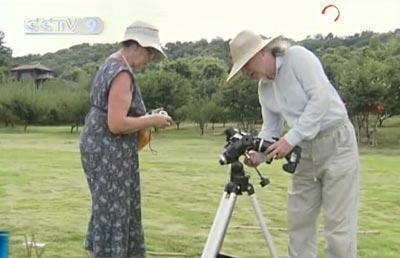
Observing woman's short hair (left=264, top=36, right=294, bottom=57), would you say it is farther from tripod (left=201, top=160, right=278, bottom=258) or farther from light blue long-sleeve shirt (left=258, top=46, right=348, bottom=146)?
tripod (left=201, top=160, right=278, bottom=258)

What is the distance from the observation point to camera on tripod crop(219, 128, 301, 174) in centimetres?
211

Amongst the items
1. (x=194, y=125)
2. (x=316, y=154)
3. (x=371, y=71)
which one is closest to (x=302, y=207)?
(x=316, y=154)

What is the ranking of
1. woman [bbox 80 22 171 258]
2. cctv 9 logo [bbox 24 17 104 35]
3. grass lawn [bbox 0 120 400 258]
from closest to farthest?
woman [bbox 80 22 171 258] → grass lawn [bbox 0 120 400 258] → cctv 9 logo [bbox 24 17 104 35]

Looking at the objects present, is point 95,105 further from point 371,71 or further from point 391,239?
point 371,71

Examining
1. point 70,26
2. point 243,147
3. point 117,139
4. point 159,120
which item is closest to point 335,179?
point 243,147

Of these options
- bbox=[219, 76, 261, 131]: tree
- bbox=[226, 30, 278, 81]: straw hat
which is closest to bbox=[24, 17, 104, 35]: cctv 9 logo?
bbox=[226, 30, 278, 81]: straw hat

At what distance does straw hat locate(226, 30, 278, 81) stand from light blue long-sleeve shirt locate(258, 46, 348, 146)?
10 cm

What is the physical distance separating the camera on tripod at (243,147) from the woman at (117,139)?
547 mm

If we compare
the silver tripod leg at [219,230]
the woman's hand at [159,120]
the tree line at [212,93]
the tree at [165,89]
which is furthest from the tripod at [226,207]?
the tree at [165,89]

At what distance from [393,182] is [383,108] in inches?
651

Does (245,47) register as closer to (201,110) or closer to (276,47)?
(276,47)

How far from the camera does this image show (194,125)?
32.2 metres

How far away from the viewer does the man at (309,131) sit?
7.87ft

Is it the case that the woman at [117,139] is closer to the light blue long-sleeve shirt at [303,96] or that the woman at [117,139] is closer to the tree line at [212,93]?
the light blue long-sleeve shirt at [303,96]
